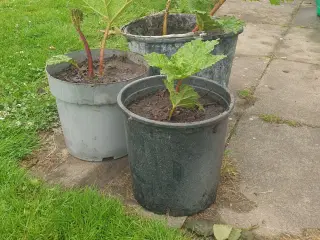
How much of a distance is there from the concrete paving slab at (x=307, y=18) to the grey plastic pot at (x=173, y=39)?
10.5ft

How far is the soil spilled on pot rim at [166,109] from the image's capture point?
2.40 m

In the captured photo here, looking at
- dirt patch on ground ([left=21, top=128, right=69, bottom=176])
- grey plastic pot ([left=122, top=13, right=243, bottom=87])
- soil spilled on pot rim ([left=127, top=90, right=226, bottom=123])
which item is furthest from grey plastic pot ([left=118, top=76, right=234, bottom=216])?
dirt patch on ground ([left=21, top=128, right=69, bottom=176])

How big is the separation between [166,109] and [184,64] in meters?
0.34

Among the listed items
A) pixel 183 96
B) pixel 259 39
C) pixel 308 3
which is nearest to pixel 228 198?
pixel 183 96

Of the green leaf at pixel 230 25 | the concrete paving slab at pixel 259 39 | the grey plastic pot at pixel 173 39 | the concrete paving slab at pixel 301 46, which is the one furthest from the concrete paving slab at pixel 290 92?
the green leaf at pixel 230 25

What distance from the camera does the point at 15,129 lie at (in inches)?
128

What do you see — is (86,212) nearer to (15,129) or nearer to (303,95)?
(15,129)

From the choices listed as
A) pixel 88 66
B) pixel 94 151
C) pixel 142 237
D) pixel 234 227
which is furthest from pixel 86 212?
pixel 88 66

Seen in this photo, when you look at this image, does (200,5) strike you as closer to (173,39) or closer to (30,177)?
(173,39)

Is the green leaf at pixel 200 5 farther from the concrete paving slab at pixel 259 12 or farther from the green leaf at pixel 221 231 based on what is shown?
the concrete paving slab at pixel 259 12

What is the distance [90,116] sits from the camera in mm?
2801

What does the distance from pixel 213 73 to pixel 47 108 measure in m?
1.42

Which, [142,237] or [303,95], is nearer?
[142,237]

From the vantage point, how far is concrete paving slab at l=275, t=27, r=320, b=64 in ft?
16.3
